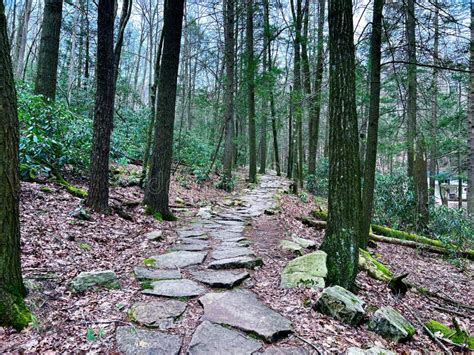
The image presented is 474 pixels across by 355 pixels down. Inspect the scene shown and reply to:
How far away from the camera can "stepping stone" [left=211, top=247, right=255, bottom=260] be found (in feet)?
14.4

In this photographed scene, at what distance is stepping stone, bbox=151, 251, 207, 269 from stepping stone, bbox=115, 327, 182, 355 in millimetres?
1518

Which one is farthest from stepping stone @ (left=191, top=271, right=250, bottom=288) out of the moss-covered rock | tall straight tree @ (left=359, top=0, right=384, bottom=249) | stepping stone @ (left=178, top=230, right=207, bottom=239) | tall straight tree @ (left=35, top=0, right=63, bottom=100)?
tall straight tree @ (left=35, top=0, right=63, bottom=100)

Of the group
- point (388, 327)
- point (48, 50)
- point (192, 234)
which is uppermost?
point (48, 50)

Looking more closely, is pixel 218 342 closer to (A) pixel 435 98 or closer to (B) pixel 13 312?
(B) pixel 13 312

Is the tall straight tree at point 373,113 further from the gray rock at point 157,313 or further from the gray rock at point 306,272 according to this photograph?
the gray rock at point 157,313

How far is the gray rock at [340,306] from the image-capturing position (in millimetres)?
3037

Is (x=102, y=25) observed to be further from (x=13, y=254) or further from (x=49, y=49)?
(x=13, y=254)

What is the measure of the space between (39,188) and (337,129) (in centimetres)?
517

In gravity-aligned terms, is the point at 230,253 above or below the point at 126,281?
above

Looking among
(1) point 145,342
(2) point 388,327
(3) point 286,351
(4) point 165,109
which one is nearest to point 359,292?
(2) point 388,327

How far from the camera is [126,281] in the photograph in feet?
11.3

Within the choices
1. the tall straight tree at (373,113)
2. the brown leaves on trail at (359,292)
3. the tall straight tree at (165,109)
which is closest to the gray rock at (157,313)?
the brown leaves on trail at (359,292)

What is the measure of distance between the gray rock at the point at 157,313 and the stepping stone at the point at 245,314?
0.25 meters

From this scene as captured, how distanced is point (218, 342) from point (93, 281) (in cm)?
154
